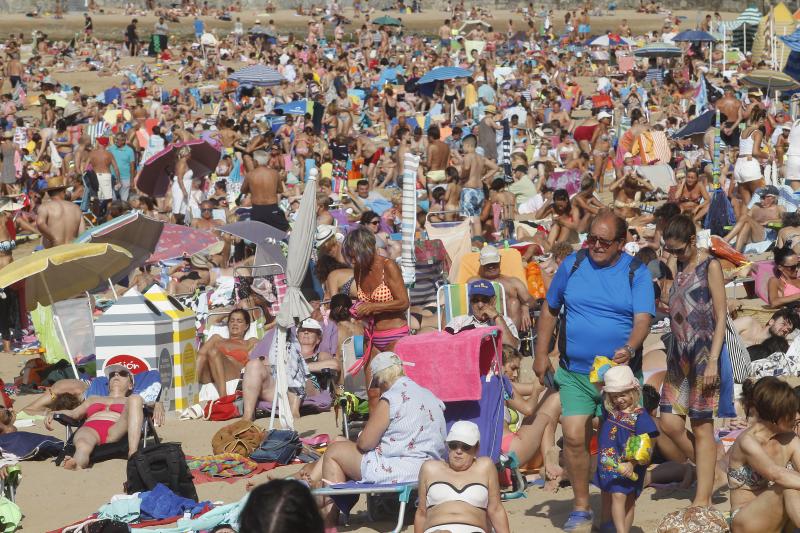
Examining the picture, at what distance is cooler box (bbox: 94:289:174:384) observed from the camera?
852 cm

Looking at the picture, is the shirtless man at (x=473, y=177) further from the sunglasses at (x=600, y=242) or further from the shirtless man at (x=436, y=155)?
the sunglasses at (x=600, y=242)

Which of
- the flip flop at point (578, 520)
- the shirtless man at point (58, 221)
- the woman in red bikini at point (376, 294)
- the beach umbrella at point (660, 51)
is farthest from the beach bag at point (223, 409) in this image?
the beach umbrella at point (660, 51)

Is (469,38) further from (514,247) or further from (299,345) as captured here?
(299,345)

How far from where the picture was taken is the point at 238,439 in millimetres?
7441

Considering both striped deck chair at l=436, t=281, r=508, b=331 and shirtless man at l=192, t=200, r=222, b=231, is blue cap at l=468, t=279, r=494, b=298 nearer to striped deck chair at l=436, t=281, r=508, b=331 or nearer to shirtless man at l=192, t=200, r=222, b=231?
striped deck chair at l=436, t=281, r=508, b=331

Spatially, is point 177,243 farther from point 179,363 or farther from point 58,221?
point 179,363

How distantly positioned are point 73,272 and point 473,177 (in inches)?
238

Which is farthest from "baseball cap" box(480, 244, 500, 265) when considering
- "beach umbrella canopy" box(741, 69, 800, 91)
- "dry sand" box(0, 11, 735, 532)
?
"beach umbrella canopy" box(741, 69, 800, 91)

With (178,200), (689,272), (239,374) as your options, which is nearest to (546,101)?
(178,200)

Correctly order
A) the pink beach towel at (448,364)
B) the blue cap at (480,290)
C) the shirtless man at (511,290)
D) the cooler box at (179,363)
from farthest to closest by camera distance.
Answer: the shirtless man at (511,290) < the cooler box at (179,363) < the blue cap at (480,290) < the pink beach towel at (448,364)

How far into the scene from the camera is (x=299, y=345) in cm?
833

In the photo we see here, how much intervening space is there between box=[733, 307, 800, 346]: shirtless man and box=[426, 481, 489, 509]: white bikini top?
3.84m

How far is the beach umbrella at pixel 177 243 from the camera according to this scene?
11305 millimetres

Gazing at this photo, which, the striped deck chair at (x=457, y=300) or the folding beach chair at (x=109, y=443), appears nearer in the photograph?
the folding beach chair at (x=109, y=443)
